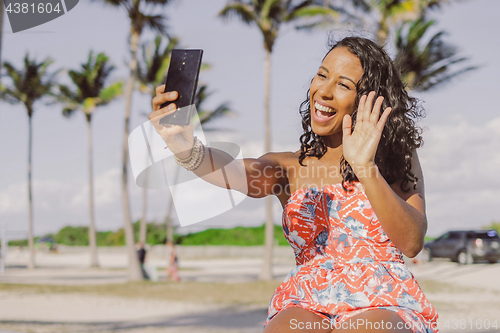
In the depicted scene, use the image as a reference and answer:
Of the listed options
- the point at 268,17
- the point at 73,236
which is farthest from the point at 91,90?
the point at 73,236

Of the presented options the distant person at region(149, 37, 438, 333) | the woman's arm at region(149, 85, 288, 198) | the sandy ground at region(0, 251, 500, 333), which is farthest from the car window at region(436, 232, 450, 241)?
the woman's arm at region(149, 85, 288, 198)

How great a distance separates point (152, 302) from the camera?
12297 mm

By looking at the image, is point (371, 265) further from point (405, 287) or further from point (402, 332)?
point (402, 332)

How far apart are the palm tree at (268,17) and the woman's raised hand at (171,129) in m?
14.9

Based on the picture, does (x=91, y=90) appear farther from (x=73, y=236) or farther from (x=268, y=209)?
(x=73, y=236)

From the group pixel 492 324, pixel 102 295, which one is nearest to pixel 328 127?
pixel 492 324

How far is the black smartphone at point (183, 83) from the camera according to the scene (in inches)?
59.6

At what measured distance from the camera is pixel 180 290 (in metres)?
14.6

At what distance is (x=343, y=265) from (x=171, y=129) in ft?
2.74

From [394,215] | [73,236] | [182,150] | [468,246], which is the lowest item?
[73,236]

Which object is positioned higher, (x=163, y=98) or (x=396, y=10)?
(x=396, y=10)

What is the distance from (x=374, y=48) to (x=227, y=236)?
37931 mm

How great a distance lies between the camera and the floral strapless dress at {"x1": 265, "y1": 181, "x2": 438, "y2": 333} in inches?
67.2

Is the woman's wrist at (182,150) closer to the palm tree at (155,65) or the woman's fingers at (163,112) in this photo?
the woman's fingers at (163,112)
